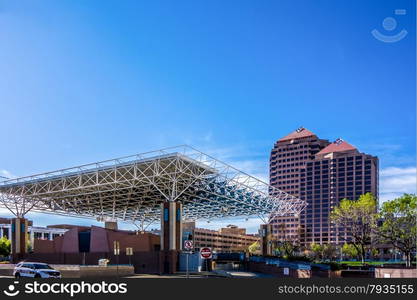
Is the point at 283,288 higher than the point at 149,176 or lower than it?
lower

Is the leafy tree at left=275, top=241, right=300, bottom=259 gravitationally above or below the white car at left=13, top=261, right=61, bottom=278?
below

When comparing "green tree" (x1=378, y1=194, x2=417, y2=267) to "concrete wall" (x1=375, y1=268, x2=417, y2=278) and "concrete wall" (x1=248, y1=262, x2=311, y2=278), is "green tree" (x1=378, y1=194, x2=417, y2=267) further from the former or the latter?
"concrete wall" (x1=375, y1=268, x2=417, y2=278)

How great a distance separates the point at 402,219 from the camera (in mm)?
66938

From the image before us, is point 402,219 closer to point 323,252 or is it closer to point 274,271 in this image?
point 274,271

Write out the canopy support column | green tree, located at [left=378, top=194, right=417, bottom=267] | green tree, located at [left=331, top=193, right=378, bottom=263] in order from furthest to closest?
green tree, located at [left=331, top=193, right=378, bottom=263], green tree, located at [left=378, top=194, right=417, bottom=267], the canopy support column

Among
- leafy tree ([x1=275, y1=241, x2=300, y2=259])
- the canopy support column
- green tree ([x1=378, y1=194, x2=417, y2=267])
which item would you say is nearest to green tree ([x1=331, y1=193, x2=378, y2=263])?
green tree ([x1=378, y1=194, x2=417, y2=267])

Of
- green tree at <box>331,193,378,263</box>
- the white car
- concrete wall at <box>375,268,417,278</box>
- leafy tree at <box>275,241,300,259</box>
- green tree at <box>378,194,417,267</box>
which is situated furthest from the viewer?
leafy tree at <box>275,241,300,259</box>

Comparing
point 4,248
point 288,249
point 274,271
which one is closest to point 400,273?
point 274,271

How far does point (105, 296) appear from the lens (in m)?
20.1

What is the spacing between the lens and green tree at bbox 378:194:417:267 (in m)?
66.4

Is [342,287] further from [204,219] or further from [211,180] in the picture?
[204,219]

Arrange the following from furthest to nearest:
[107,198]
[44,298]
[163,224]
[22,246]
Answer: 1. [107,198]
2. [22,246]
3. [163,224]
4. [44,298]

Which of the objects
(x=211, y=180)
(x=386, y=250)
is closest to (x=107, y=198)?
(x=211, y=180)

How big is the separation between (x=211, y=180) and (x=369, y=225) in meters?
21.7
